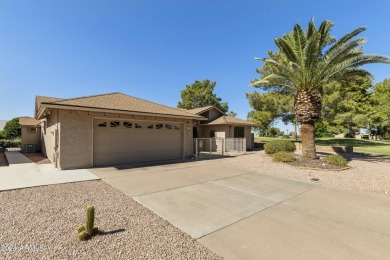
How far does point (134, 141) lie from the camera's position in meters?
11.8

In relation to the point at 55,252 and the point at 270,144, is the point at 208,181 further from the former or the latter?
the point at 270,144

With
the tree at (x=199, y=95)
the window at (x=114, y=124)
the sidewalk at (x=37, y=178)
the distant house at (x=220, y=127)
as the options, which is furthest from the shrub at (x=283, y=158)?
the tree at (x=199, y=95)

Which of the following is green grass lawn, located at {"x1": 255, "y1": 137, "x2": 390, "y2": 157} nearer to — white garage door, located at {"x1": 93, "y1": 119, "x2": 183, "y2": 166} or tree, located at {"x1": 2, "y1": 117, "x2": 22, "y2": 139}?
white garage door, located at {"x1": 93, "y1": 119, "x2": 183, "y2": 166}

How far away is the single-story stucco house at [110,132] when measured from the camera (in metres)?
9.62

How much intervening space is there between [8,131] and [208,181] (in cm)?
3406

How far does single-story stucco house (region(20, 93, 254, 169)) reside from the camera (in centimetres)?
962

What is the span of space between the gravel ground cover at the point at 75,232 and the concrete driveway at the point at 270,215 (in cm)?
41

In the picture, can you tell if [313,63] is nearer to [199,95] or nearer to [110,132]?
[110,132]

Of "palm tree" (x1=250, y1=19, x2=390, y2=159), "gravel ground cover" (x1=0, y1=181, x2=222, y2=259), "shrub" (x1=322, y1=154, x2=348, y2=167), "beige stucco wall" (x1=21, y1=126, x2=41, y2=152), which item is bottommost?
"gravel ground cover" (x1=0, y1=181, x2=222, y2=259)

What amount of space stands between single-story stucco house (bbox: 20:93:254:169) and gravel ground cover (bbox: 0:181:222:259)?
442 centimetres

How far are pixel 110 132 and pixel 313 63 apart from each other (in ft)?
41.7

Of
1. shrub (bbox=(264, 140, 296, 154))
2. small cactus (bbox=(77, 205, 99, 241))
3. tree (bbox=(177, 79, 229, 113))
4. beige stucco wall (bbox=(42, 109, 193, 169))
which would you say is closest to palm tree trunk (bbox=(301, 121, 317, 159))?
shrub (bbox=(264, 140, 296, 154))

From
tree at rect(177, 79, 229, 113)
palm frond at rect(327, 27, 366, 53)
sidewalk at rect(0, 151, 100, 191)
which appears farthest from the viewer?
tree at rect(177, 79, 229, 113)

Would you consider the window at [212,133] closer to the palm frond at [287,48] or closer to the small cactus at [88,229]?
the palm frond at [287,48]
